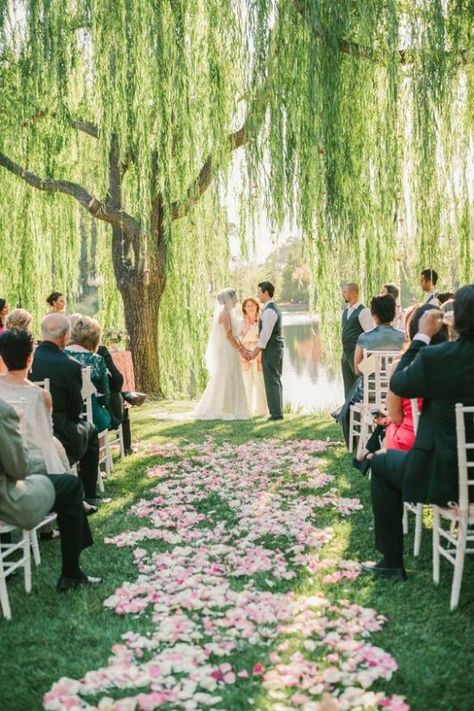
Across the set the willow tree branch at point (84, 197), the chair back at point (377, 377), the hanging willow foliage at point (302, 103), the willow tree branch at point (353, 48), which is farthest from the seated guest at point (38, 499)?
the willow tree branch at point (84, 197)

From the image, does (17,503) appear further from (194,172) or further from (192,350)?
(192,350)

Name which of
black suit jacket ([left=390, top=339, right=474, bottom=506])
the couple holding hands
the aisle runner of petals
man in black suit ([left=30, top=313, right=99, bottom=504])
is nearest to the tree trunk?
the couple holding hands

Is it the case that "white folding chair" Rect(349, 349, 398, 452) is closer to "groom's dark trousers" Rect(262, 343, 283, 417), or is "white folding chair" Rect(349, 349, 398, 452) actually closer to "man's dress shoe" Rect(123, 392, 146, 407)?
"man's dress shoe" Rect(123, 392, 146, 407)

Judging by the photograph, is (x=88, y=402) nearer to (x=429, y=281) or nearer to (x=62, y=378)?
(x=62, y=378)

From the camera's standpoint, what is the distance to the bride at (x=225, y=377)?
9.77 m

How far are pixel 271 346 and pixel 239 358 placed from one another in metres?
0.66

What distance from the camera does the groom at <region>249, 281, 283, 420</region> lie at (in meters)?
9.25

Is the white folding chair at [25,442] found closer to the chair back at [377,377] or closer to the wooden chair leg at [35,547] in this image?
the wooden chair leg at [35,547]

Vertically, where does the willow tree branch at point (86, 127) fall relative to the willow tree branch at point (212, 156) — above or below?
above

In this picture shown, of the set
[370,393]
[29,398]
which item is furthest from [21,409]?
[370,393]

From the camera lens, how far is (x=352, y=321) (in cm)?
798

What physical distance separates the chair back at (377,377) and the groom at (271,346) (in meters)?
2.53

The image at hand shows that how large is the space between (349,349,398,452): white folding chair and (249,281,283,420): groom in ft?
7.32

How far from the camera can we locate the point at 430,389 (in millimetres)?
3492
